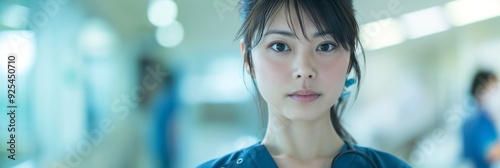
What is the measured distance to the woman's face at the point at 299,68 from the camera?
83 cm

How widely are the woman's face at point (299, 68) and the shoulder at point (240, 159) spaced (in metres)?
0.11

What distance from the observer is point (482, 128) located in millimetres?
1701

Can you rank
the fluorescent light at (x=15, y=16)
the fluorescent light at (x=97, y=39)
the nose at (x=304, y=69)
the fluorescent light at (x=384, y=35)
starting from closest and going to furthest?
the nose at (x=304, y=69), the fluorescent light at (x=15, y=16), the fluorescent light at (x=384, y=35), the fluorescent light at (x=97, y=39)

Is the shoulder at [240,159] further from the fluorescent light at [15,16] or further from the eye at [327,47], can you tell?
the fluorescent light at [15,16]

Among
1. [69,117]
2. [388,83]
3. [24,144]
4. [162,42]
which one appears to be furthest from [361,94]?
[24,144]

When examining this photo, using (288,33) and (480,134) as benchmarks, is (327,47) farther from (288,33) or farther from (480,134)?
(480,134)

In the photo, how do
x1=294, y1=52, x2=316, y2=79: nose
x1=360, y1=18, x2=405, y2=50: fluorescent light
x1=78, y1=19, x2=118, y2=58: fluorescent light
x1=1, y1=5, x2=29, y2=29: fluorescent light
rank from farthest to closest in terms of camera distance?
x1=78, y1=19, x2=118, y2=58: fluorescent light < x1=360, y1=18, x2=405, y2=50: fluorescent light < x1=1, y1=5, x2=29, y2=29: fluorescent light < x1=294, y1=52, x2=316, y2=79: nose

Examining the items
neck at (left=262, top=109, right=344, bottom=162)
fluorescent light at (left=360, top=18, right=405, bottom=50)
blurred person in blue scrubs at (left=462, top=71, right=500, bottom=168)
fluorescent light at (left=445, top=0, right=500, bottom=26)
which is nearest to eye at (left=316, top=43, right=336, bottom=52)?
neck at (left=262, top=109, right=344, bottom=162)

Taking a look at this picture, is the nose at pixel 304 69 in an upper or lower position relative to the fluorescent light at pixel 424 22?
lower

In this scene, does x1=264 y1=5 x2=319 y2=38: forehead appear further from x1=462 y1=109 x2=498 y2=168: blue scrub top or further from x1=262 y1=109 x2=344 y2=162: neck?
x1=462 y1=109 x2=498 y2=168: blue scrub top

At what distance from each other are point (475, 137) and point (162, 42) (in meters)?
1.16

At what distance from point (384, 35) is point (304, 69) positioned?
911 millimetres

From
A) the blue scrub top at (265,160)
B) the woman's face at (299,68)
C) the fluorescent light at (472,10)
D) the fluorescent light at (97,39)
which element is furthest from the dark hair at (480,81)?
the fluorescent light at (97,39)

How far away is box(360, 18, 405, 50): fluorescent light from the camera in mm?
1526
